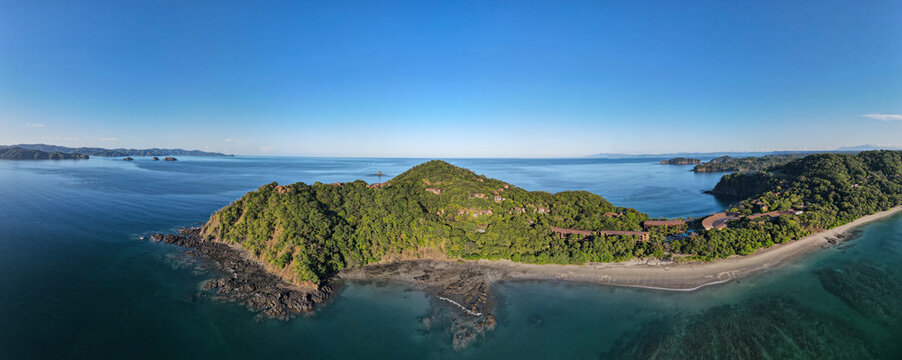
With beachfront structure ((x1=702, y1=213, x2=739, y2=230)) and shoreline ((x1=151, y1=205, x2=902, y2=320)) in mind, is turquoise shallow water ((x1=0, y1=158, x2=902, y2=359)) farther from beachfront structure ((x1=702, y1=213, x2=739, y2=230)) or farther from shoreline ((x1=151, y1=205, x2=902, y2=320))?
beachfront structure ((x1=702, y1=213, x2=739, y2=230))

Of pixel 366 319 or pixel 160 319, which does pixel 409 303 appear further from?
pixel 160 319

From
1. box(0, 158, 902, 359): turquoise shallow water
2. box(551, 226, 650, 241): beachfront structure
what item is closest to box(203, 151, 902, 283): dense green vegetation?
box(551, 226, 650, 241): beachfront structure

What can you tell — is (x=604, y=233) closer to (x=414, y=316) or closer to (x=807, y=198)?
(x=414, y=316)

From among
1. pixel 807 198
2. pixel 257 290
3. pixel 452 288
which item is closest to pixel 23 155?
pixel 257 290

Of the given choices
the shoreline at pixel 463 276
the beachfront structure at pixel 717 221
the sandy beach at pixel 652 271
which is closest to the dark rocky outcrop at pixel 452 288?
the shoreline at pixel 463 276

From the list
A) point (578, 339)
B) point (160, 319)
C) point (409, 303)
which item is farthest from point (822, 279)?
point (160, 319)

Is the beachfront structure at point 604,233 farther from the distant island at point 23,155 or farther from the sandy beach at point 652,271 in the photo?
the distant island at point 23,155
